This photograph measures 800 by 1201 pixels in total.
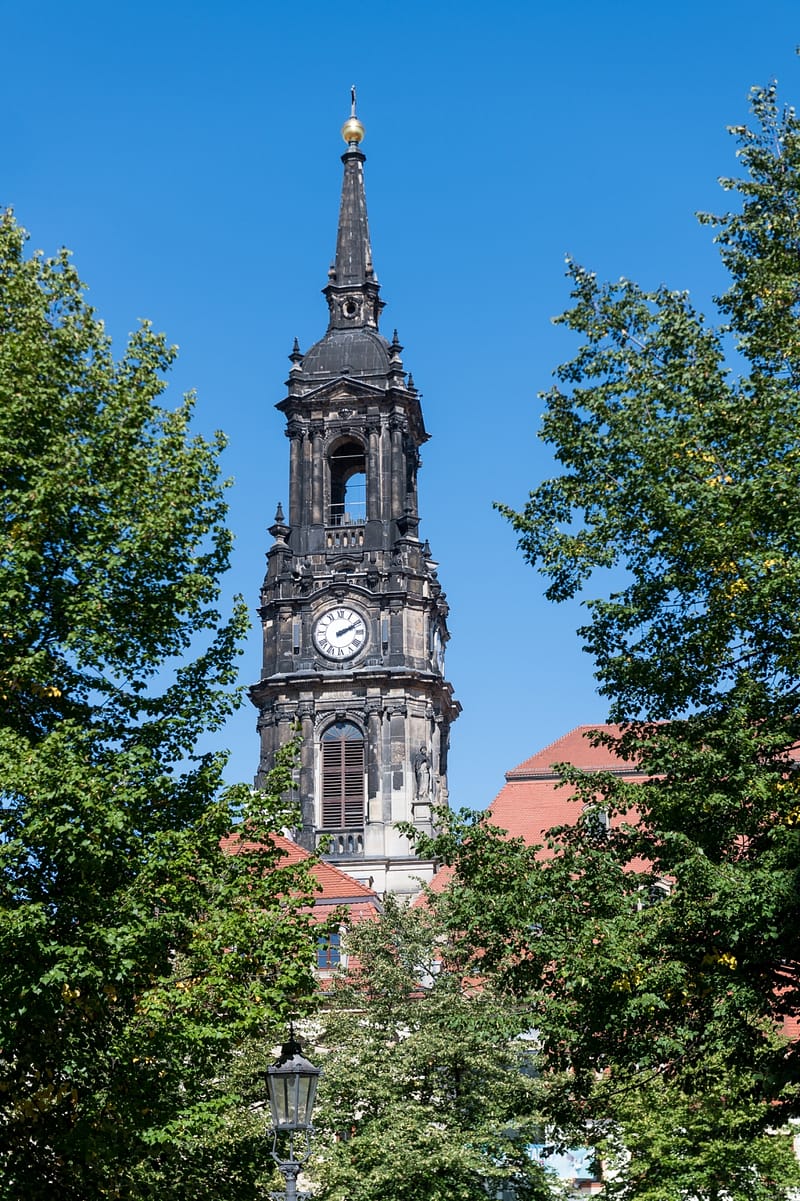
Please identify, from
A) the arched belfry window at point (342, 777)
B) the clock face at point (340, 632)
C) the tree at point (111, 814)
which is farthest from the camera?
the clock face at point (340, 632)

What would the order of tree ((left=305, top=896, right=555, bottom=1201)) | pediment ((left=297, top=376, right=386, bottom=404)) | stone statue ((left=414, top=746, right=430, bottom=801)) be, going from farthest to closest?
pediment ((left=297, top=376, right=386, bottom=404)) < stone statue ((left=414, top=746, right=430, bottom=801)) < tree ((left=305, top=896, right=555, bottom=1201))

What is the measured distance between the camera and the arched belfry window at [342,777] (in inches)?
2697

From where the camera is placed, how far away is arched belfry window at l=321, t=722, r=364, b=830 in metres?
68.5

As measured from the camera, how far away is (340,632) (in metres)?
70.6

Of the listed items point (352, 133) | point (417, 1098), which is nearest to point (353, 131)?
point (352, 133)

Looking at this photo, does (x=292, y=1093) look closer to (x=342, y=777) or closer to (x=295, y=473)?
(x=342, y=777)

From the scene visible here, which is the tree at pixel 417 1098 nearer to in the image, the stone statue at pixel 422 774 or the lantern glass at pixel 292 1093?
the lantern glass at pixel 292 1093

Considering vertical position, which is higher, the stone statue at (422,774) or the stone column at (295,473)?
the stone column at (295,473)

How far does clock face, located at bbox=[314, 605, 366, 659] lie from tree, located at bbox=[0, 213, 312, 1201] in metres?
45.8

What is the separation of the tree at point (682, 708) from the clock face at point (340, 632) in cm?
4645

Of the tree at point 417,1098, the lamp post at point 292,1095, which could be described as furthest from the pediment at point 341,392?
the lamp post at point 292,1095

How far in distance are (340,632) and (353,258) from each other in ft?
63.1

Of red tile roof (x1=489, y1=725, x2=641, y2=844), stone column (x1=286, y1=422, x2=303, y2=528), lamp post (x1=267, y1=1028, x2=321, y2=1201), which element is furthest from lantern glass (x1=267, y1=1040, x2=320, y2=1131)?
stone column (x1=286, y1=422, x2=303, y2=528)

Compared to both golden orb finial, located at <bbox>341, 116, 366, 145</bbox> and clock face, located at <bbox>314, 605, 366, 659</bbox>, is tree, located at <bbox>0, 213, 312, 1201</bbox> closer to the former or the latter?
clock face, located at <bbox>314, 605, 366, 659</bbox>
